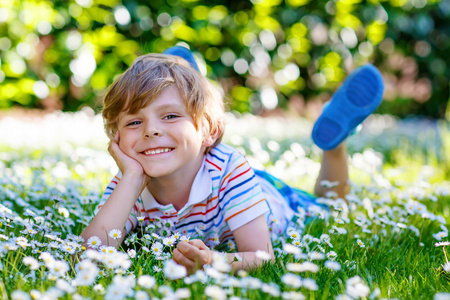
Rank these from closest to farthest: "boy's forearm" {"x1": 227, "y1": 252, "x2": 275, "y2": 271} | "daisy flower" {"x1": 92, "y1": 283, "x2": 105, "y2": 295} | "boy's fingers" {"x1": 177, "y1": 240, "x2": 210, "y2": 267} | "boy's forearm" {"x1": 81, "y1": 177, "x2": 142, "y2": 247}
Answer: "daisy flower" {"x1": 92, "y1": 283, "x2": 105, "y2": 295} < "boy's fingers" {"x1": 177, "y1": 240, "x2": 210, "y2": 267} < "boy's forearm" {"x1": 227, "y1": 252, "x2": 275, "y2": 271} < "boy's forearm" {"x1": 81, "y1": 177, "x2": 142, "y2": 247}

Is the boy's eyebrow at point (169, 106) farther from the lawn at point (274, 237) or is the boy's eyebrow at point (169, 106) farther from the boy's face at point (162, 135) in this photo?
the lawn at point (274, 237)

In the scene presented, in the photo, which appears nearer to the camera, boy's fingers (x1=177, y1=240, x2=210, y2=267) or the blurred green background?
boy's fingers (x1=177, y1=240, x2=210, y2=267)

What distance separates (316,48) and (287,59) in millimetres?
412

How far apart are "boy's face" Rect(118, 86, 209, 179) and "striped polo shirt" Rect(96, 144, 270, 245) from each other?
0.47ft

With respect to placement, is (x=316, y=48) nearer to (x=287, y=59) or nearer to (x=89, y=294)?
(x=287, y=59)

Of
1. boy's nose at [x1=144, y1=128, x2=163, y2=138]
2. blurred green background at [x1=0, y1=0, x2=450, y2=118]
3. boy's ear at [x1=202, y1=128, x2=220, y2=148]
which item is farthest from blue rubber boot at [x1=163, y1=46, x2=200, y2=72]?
blurred green background at [x1=0, y1=0, x2=450, y2=118]

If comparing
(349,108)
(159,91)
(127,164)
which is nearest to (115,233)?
(127,164)

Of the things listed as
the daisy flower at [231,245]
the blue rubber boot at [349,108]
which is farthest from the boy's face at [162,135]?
the blue rubber boot at [349,108]

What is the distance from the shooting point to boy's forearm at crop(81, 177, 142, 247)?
1802 mm

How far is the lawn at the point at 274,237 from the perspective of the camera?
1.29 m

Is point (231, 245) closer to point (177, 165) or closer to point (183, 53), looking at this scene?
point (177, 165)

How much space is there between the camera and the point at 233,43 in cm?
602

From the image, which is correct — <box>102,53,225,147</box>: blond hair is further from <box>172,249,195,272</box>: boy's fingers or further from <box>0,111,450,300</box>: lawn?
<box>172,249,195,272</box>: boy's fingers

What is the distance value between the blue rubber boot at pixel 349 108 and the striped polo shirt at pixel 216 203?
920 millimetres
